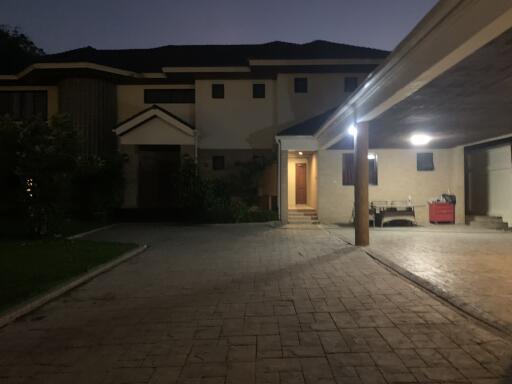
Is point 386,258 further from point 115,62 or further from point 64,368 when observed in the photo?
point 115,62

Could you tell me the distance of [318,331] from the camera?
15.7 feet

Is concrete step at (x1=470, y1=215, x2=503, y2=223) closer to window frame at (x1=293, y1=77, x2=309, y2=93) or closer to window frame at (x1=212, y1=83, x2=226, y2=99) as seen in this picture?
window frame at (x1=293, y1=77, x2=309, y2=93)

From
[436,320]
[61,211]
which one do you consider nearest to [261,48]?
[61,211]

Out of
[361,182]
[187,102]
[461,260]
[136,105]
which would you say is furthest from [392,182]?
[136,105]

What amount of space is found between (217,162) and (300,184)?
424 centimetres

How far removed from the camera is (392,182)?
17328 millimetres

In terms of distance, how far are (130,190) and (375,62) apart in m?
12.9

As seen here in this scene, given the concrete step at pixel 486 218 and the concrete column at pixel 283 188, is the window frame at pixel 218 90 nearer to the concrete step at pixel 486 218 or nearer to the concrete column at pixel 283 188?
the concrete column at pixel 283 188

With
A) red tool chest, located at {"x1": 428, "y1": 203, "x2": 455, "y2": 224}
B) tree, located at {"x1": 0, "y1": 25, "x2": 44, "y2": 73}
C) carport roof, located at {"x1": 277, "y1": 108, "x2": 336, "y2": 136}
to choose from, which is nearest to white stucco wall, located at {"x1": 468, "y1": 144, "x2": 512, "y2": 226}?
red tool chest, located at {"x1": 428, "y1": 203, "x2": 455, "y2": 224}

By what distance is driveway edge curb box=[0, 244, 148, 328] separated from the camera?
5319 mm

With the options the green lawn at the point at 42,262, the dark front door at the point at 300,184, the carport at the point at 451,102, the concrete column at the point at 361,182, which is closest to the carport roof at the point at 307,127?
the carport at the point at 451,102

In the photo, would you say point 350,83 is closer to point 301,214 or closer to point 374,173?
point 374,173

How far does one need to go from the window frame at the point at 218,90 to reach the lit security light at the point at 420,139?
9.36 meters

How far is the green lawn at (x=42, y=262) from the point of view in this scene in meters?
6.44
